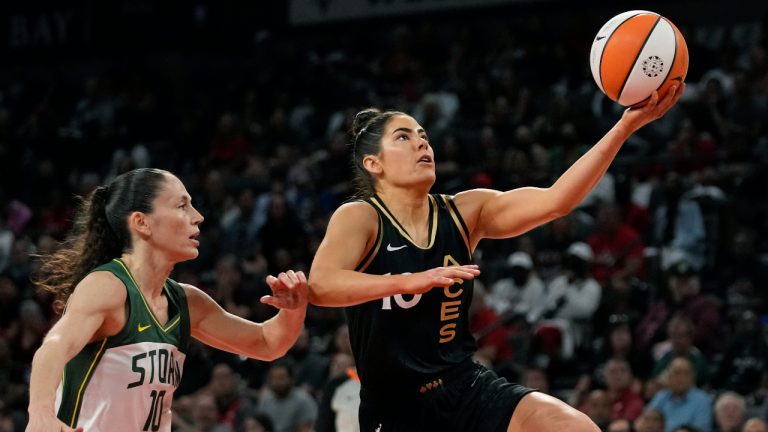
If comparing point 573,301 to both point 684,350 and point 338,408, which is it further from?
point 338,408

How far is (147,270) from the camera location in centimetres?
460

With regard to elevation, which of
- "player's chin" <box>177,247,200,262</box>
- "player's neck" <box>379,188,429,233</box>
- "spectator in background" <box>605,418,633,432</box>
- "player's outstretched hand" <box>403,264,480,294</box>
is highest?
"player's neck" <box>379,188,429,233</box>

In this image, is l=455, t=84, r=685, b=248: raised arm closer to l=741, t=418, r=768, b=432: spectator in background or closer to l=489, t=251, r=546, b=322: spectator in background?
l=741, t=418, r=768, b=432: spectator in background

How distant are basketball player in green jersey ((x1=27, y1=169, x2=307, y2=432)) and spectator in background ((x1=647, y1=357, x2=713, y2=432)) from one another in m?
4.63

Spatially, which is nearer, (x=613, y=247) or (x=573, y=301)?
(x=573, y=301)

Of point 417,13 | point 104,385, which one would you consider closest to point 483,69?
point 417,13

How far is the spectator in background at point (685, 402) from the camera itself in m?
8.82

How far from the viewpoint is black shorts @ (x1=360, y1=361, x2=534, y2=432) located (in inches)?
185

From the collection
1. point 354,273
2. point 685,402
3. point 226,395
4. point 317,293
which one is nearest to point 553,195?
point 354,273

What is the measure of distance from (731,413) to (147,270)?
522cm

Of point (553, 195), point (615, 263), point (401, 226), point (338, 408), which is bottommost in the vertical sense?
point (338, 408)

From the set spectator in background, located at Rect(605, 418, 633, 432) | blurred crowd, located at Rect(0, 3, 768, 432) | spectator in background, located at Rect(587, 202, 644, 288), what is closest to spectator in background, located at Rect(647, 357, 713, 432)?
blurred crowd, located at Rect(0, 3, 768, 432)

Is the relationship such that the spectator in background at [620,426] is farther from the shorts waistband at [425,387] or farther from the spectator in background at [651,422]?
the shorts waistband at [425,387]

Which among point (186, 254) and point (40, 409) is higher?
point (186, 254)
